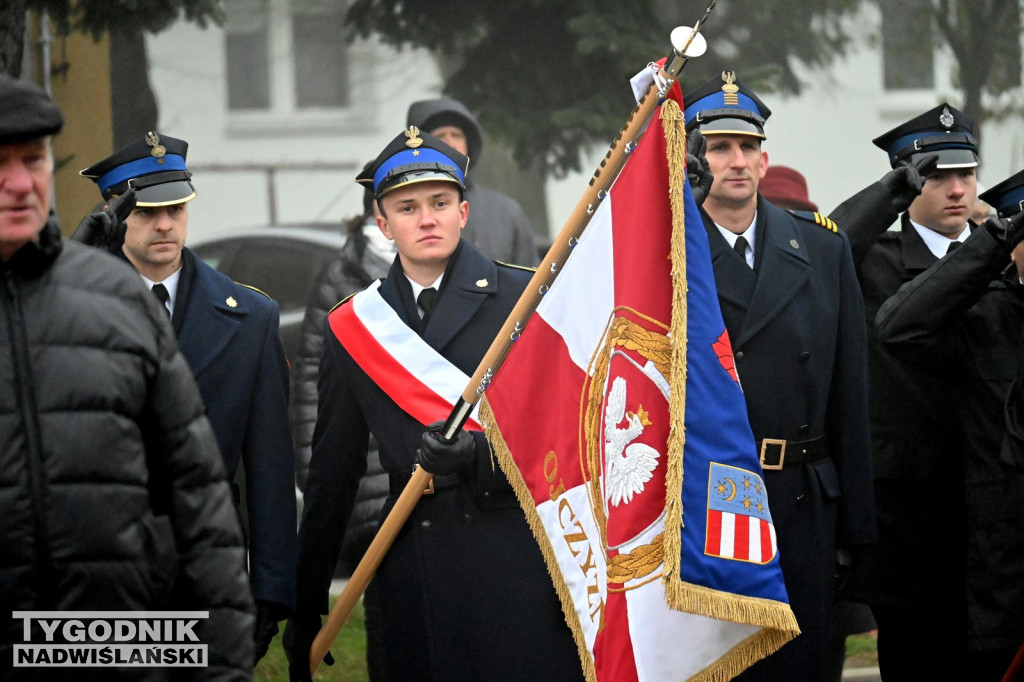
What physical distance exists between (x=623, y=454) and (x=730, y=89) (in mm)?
1513

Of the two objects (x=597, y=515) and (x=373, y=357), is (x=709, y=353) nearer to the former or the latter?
(x=597, y=515)

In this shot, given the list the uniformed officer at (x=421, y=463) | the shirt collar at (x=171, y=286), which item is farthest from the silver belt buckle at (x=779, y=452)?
the shirt collar at (x=171, y=286)

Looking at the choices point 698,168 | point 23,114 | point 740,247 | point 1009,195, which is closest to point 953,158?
point 1009,195

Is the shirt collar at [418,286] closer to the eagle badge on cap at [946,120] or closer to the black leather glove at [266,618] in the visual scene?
the black leather glove at [266,618]

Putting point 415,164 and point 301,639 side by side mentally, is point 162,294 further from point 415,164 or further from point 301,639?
point 301,639

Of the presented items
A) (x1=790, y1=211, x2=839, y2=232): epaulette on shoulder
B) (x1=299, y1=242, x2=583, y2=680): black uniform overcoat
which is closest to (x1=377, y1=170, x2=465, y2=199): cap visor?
(x1=299, y1=242, x2=583, y2=680): black uniform overcoat

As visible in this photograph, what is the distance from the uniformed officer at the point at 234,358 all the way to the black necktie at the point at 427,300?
1.65 feet

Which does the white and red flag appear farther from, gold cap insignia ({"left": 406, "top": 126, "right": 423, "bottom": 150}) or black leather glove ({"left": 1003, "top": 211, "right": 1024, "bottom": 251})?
black leather glove ({"left": 1003, "top": 211, "right": 1024, "bottom": 251})

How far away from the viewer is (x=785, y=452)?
4887 millimetres

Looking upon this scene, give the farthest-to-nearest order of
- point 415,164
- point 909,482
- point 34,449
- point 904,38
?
point 904,38
point 909,482
point 415,164
point 34,449

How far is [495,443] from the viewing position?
4.69 metres

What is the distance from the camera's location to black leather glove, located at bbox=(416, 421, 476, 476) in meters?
4.62

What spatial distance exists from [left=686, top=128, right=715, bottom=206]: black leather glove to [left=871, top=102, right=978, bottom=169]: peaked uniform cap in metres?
1.42

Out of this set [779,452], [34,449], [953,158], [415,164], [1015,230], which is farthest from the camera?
[953,158]
